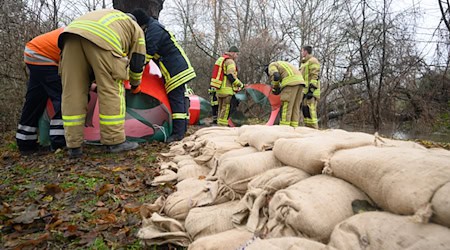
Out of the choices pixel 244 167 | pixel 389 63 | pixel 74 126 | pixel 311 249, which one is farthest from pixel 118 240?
pixel 389 63

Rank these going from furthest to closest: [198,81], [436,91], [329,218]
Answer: [198,81], [436,91], [329,218]

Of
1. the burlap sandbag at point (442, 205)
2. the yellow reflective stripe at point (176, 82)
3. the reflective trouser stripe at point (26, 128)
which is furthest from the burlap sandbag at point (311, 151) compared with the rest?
the reflective trouser stripe at point (26, 128)

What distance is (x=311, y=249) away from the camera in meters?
0.75

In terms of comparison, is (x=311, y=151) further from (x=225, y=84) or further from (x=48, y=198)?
(x=225, y=84)

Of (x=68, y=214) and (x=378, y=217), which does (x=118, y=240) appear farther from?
(x=378, y=217)

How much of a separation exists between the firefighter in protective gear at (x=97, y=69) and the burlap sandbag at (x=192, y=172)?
102 cm

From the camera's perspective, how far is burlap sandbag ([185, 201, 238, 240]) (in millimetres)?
1102

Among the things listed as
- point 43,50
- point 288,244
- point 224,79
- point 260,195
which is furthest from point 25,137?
point 224,79

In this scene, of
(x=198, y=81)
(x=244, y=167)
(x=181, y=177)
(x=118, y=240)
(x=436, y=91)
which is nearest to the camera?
(x=118, y=240)

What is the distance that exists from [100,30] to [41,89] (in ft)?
3.46

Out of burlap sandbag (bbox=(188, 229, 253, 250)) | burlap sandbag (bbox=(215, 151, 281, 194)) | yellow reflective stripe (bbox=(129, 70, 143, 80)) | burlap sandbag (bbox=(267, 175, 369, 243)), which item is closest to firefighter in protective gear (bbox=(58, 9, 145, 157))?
yellow reflective stripe (bbox=(129, 70, 143, 80))

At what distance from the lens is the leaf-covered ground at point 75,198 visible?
124cm

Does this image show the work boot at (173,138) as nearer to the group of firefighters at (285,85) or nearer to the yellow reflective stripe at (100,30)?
the yellow reflective stripe at (100,30)

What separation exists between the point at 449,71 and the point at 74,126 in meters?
7.18
